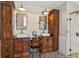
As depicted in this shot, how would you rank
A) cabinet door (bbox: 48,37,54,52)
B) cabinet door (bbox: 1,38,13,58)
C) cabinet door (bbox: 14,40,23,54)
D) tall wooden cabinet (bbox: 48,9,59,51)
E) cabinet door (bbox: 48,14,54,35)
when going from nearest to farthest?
cabinet door (bbox: 1,38,13,58), cabinet door (bbox: 14,40,23,54), cabinet door (bbox: 48,37,54,52), tall wooden cabinet (bbox: 48,9,59,51), cabinet door (bbox: 48,14,54,35)

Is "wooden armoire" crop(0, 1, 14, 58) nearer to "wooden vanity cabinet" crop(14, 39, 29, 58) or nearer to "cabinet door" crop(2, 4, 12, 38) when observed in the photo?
"cabinet door" crop(2, 4, 12, 38)

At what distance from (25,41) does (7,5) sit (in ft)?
4.99

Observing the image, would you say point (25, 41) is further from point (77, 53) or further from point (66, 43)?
point (77, 53)

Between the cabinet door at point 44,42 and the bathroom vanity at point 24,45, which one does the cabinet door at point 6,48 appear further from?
the cabinet door at point 44,42

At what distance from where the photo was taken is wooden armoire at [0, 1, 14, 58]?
3607 mm

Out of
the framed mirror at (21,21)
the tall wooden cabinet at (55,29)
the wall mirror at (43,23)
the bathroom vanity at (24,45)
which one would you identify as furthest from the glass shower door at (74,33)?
the framed mirror at (21,21)

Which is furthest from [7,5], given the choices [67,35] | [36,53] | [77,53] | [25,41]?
[77,53]

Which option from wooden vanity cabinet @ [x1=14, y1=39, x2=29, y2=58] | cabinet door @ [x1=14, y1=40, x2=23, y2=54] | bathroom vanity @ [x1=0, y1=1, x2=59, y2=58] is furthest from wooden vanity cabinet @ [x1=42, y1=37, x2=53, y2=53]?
cabinet door @ [x1=14, y1=40, x2=23, y2=54]

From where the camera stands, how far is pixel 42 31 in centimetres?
597

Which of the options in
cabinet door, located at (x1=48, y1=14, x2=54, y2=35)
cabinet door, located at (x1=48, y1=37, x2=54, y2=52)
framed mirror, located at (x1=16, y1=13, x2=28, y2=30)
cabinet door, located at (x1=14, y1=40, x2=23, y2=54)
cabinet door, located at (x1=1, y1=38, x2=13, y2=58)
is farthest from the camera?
cabinet door, located at (x1=48, y1=14, x2=54, y2=35)

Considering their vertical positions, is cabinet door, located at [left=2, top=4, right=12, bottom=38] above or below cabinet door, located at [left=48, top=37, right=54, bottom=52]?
above

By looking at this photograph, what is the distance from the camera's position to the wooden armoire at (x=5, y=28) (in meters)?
3.61

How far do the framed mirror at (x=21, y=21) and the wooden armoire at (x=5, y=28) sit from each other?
1.47m

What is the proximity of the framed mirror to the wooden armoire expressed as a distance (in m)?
1.47
